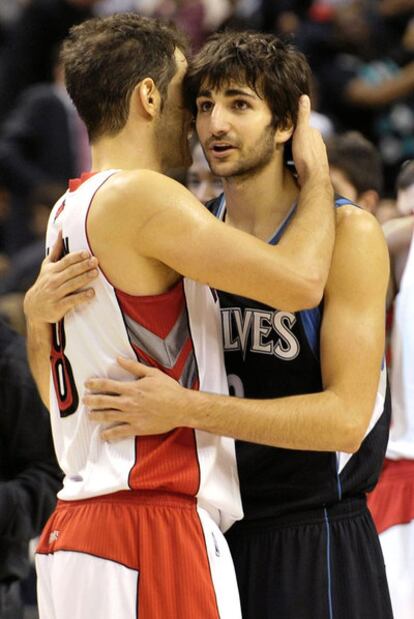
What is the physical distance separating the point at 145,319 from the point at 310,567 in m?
0.93

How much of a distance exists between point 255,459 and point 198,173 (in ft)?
6.07

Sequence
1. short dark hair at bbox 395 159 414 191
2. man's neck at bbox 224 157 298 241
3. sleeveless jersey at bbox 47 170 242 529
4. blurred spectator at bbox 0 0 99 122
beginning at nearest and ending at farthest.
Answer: sleeveless jersey at bbox 47 170 242 529, man's neck at bbox 224 157 298 241, short dark hair at bbox 395 159 414 191, blurred spectator at bbox 0 0 99 122

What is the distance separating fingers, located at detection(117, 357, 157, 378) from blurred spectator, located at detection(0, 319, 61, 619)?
44.7 inches

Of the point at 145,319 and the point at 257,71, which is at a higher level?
the point at 257,71

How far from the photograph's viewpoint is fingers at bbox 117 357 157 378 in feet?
11.5

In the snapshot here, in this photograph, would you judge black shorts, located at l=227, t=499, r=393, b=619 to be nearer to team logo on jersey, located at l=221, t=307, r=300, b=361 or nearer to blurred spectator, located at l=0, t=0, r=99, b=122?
team logo on jersey, located at l=221, t=307, r=300, b=361

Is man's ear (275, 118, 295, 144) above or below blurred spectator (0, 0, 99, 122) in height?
below

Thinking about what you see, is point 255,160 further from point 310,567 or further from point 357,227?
point 310,567

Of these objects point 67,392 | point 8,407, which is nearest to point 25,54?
point 8,407

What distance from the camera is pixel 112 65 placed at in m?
3.71

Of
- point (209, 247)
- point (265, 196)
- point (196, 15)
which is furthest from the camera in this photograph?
point (196, 15)

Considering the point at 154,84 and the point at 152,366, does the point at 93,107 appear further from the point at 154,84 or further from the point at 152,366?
the point at 152,366

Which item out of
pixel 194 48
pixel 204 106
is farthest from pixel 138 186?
pixel 194 48

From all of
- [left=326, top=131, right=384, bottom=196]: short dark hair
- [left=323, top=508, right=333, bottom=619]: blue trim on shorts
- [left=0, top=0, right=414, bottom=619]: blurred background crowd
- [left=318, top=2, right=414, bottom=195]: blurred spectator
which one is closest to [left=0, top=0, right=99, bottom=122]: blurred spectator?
[left=0, top=0, right=414, bottom=619]: blurred background crowd
